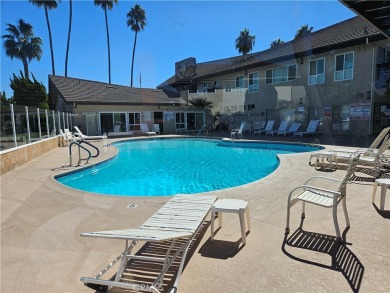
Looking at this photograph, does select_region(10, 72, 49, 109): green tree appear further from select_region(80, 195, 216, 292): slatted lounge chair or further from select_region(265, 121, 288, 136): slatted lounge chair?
select_region(80, 195, 216, 292): slatted lounge chair

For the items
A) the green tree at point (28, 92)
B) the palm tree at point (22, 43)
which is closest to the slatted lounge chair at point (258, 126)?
the green tree at point (28, 92)

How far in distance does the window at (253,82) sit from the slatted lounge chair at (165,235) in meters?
19.4

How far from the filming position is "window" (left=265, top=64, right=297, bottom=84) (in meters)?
19.0

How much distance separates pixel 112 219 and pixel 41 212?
134cm

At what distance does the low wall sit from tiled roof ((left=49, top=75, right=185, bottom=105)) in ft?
30.2

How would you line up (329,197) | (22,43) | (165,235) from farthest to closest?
(22,43) < (329,197) < (165,235)

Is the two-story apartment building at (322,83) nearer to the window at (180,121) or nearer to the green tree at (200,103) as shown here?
the green tree at (200,103)

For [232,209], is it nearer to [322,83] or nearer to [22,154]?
[22,154]

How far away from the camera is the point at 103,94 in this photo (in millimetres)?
23172

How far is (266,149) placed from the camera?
14.0 m

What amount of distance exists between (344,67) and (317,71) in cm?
183

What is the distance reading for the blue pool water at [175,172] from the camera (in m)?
7.48

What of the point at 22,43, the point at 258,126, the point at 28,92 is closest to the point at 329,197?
the point at 258,126

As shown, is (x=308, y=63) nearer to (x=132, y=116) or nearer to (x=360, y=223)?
(x=132, y=116)
